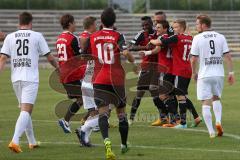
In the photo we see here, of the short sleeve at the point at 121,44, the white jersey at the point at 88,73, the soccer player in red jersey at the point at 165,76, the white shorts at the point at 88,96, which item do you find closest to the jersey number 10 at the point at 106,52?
the short sleeve at the point at 121,44

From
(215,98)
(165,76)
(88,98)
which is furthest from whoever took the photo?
(165,76)

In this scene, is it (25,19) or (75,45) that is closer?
(25,19)

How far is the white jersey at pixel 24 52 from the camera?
12984 mm

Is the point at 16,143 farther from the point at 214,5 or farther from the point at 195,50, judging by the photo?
the point at 214,5

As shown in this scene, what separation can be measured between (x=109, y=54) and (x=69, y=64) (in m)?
3.68

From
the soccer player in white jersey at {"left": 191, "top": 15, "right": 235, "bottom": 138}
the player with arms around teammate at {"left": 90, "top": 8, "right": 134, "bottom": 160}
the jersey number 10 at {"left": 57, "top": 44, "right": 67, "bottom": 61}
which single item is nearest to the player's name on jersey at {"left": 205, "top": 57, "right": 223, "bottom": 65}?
the soccer player in white jersey at {"left": 191, "top": 15, "right": 235, "bottom": 138}

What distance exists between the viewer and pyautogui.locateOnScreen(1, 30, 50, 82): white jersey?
13.0 meters

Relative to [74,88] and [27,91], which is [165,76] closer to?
[74,88]

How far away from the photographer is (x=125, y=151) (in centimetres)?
1278

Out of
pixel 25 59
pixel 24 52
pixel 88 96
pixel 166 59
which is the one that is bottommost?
pixel 88 96

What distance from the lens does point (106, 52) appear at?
41.0 feet

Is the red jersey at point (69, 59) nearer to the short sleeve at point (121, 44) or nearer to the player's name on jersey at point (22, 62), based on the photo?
the player's name on jersey at point (22, 62)

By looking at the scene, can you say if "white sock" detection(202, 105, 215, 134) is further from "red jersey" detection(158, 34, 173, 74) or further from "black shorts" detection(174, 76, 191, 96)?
"red jersey" detection(158, 34, 173, 74)

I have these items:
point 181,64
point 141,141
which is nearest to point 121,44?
point 141,141
